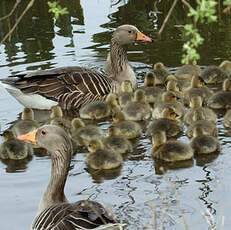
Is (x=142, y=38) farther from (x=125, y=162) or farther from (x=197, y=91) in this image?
(x=125, y=162)

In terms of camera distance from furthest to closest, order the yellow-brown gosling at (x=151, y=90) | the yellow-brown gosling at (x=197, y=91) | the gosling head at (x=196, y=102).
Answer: the yellow-brown gosling at (x=151, y=90), the yellow-brown gosling at (x=197, y=91), the gosling head at (x=196, y=102)

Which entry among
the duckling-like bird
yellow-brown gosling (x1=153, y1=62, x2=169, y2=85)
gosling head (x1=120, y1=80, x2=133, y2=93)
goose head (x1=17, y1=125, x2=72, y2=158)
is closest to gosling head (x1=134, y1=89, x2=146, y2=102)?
gosling head (x1=120, y1=80, x2=133, y2=93)

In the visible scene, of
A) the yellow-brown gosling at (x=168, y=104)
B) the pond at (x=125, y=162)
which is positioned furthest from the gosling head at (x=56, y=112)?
the yellow-brown gosling at (x=168, y=104)

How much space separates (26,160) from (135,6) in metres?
6.71

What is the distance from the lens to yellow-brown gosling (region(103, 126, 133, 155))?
9391mm

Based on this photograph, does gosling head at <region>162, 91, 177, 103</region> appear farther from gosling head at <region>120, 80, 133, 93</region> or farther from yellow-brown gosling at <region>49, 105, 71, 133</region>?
yellow-brown gosling at <region>49, 105, 71, 133</region>

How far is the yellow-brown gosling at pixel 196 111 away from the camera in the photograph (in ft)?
33.6

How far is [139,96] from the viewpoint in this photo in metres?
10.8

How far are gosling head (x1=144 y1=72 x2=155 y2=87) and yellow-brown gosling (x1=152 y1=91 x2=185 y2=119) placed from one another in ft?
2.23

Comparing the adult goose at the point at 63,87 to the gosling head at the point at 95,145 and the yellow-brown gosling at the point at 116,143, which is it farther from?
the gosling head at the point at 95,145

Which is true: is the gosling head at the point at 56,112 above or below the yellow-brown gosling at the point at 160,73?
below

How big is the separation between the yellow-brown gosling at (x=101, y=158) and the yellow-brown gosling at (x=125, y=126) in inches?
26.3

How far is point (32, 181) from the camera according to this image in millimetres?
8812

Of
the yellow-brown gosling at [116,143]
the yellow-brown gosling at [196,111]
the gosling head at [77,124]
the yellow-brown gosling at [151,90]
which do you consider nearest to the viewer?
the yellow-brown gosling at [116,143]
